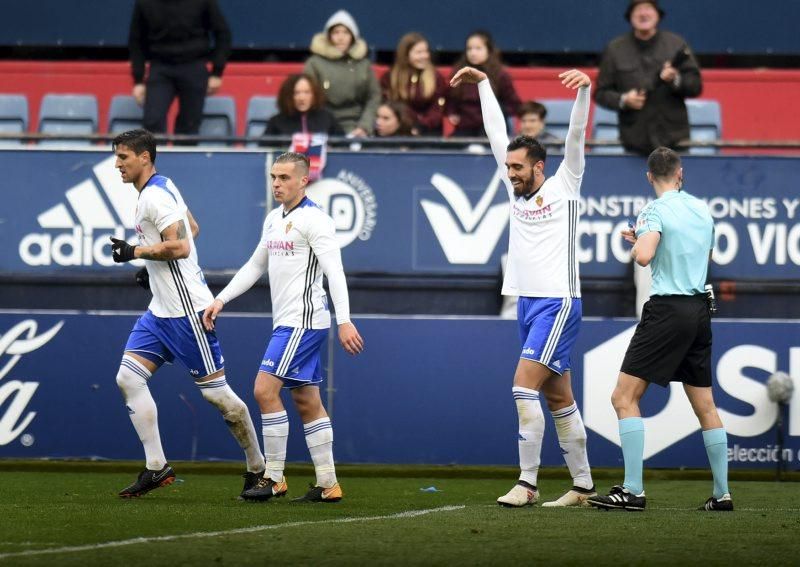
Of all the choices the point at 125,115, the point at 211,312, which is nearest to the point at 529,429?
the point at 211,312

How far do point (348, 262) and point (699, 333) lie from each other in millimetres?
4998

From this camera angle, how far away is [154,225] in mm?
9695

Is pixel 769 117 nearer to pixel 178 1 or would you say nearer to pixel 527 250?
pixel 178 1

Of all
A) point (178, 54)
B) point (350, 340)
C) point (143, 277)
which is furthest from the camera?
point (178, 54)

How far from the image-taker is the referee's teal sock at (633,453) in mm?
8867

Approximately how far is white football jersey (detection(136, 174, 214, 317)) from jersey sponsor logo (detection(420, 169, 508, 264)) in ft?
12.9

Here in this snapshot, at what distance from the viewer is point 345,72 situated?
14.0m

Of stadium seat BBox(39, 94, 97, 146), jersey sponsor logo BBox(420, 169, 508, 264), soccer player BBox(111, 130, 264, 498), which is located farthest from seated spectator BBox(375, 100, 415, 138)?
soccer player BBox(111, 130, 264, 498)

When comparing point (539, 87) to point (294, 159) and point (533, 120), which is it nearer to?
point (533, 120)

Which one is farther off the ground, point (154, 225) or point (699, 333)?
point (154, 225)

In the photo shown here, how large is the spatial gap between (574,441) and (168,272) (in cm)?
279

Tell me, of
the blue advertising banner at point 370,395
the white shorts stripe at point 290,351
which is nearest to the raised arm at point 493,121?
the white shorts stripe at point 290,351

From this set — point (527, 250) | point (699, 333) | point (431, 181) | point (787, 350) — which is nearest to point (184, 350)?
point (527, 250)

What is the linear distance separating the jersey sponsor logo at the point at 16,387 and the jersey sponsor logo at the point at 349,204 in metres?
2.69
